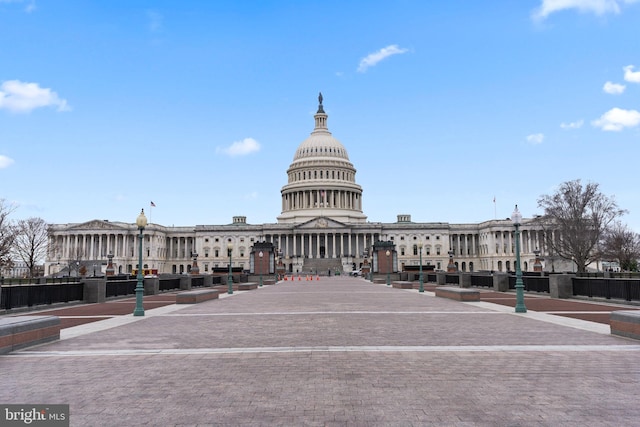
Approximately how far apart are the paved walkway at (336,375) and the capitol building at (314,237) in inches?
4654

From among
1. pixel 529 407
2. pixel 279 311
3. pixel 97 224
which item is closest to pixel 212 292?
pixel 279 311

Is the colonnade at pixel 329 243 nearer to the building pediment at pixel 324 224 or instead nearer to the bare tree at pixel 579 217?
the building pediment at pixel 324 224

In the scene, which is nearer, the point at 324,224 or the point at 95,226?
the point at 95,226

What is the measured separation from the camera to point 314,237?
152m

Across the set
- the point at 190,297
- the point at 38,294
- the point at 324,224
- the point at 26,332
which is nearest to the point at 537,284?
the point at 190,297

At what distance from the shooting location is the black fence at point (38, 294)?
21.8 meters

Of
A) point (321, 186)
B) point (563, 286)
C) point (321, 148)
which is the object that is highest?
point (321, 148)

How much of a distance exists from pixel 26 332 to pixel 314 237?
139m

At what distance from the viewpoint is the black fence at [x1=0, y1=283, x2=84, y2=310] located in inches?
859

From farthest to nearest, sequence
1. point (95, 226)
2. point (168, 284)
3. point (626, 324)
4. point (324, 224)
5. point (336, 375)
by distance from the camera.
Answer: point (324, 224) < point (95, 226) < point (168, 284) < point (626, 324) < point (336, 375)

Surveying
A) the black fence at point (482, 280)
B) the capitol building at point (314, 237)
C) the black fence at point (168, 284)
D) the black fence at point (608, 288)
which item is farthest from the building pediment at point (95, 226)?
the black fence at point (608, 288)

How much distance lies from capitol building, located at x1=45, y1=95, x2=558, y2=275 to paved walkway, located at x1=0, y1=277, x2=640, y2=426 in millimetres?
118219

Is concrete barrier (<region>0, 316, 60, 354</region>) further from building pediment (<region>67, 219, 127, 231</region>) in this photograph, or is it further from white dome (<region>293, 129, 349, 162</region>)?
white dome (<region>293, 129, 349, 162</region>)

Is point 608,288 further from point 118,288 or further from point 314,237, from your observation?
point 314,237
